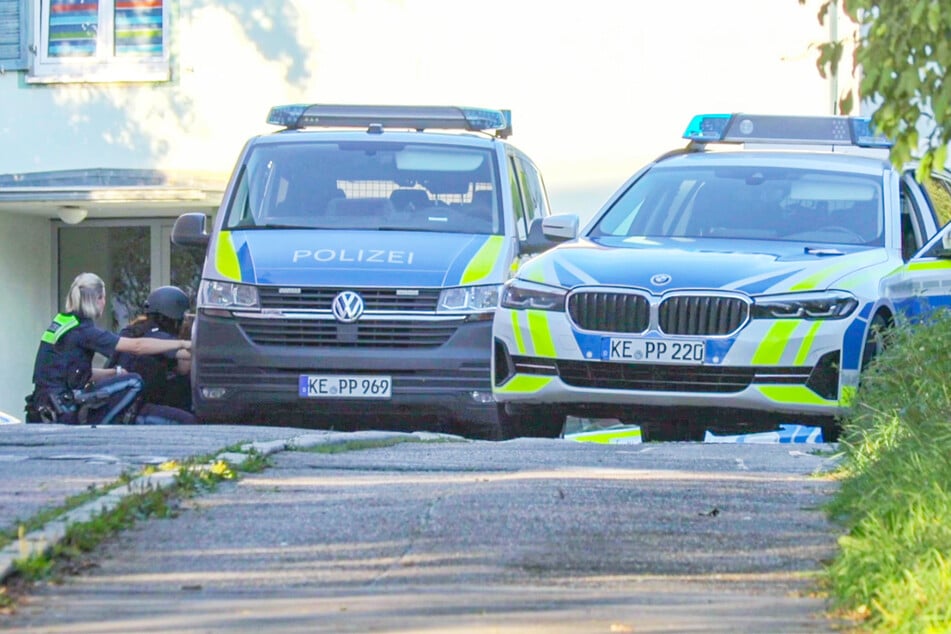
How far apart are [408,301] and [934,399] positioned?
4.58 m

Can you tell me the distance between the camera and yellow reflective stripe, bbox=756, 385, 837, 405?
9.07 m

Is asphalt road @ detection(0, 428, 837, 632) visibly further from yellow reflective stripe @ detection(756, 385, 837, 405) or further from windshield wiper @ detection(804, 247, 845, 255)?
windshield wiper @ detection(804, 247, 845, 255)

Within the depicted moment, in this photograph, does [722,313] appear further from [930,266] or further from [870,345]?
[930,266]

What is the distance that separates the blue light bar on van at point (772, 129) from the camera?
11.7 metres

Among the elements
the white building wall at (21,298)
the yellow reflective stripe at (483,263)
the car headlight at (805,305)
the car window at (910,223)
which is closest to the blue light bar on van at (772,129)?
the car window at (910,223)

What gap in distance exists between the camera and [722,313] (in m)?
9.09

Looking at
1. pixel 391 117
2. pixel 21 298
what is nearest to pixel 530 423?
pixel 391 117

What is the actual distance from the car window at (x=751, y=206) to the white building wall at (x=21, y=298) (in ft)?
37.9

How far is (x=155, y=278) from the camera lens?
21.0 m

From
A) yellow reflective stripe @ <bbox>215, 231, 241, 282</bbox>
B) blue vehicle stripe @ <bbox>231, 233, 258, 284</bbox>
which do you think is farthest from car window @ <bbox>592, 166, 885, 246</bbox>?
yellow reflective stripe @ <bbox>215, 231, 241, 282</bbox>

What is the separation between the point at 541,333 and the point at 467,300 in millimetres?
1596

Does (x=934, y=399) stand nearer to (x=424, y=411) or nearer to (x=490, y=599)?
(x=490, y=599)

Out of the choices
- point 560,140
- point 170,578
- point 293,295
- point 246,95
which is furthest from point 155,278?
point 170,578

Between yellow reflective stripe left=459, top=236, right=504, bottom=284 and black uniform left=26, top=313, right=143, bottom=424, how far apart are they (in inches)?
101
